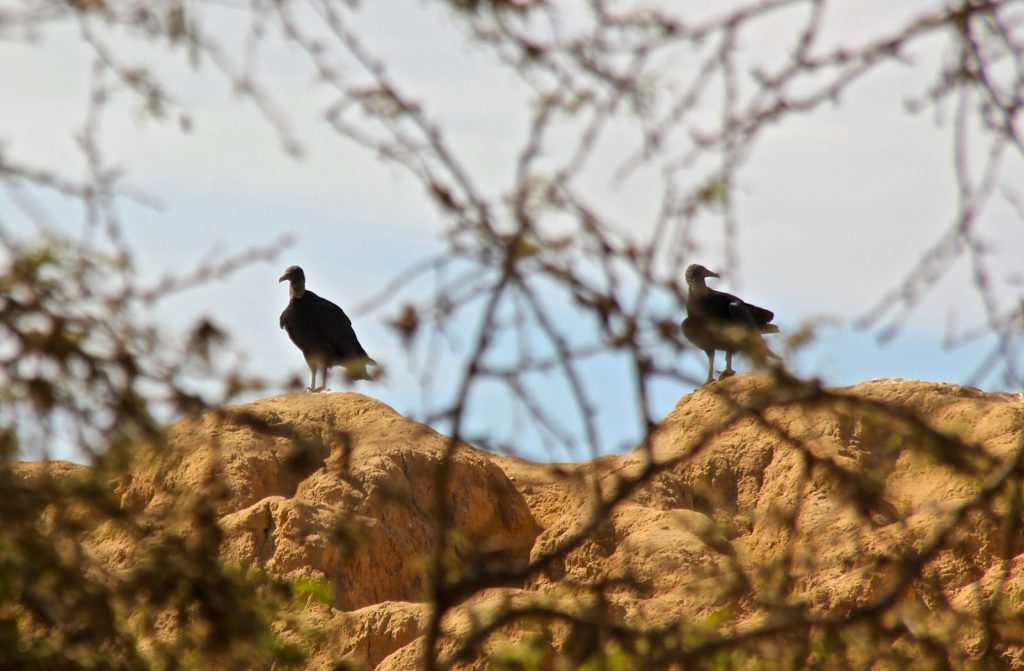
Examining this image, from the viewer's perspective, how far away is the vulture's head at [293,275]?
1634 centimetres

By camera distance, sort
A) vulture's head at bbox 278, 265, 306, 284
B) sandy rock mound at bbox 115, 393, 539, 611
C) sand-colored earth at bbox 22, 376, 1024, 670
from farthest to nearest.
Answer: vulture's head at bbox 278, 265, 306, 284 < sandy rock mound at bbox 115, 393, 539, 611 < sand-colored earth at bbox 22, 376, 1024, 670

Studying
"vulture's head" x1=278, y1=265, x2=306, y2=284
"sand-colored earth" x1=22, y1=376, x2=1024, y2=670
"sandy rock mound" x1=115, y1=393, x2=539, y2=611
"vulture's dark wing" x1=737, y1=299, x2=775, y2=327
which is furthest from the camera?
"vulture's head" x1=278, y1=265, x2=306, y2=284

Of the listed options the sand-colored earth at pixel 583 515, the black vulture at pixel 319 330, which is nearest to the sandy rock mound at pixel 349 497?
the sand-colored earth at pixel 583 515

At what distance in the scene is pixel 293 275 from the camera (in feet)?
53.8

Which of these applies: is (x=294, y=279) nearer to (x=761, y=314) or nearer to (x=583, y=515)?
(x=761, y=314)

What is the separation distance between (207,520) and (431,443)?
6907mm

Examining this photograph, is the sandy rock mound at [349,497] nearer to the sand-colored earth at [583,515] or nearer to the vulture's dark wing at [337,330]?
the sand-colored earth at [583,515]

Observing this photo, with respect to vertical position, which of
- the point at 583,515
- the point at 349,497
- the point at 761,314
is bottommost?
the point at 583,515

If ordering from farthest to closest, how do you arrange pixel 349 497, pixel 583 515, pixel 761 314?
pixel 761 314 < pixel 583 515 < pixel 349 497

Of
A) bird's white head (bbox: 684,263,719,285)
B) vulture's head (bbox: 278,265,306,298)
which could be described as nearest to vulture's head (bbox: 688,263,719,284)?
bird's white head (bbox: 684,263,719,285)

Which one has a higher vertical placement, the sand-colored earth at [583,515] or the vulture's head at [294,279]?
the vulture's head at [294,279]

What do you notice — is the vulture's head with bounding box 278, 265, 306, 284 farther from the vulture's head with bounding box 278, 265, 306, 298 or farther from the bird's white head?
the bird's white head

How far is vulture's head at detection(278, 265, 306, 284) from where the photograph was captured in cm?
1634

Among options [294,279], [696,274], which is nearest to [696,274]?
[696,274]
